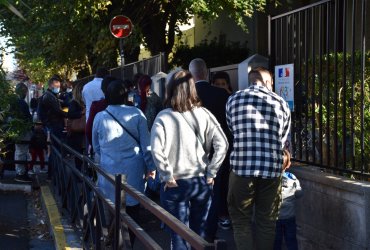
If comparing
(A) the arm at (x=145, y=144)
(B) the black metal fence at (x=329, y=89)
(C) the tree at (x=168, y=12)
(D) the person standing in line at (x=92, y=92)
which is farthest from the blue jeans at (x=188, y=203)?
(C) the tree at (x=168, y=12)

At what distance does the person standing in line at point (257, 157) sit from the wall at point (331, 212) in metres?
0.50

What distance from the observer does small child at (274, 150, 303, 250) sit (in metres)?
5.17

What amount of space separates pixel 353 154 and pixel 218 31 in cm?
1721

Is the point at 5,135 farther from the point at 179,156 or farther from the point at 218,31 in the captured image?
the point at 218,31

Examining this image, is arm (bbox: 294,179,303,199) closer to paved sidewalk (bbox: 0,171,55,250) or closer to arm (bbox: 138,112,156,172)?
arm (bbox: 138,112,156,172)

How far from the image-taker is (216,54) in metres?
19.2

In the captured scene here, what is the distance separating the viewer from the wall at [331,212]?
4.76 m

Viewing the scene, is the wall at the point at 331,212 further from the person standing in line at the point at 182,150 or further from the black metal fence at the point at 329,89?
the person standing in line at the point at 182,150

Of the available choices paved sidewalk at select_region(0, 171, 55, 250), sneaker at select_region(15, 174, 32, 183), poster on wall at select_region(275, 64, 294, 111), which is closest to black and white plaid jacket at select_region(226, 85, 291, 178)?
poster on wall at select_region(275, 64, 294, 111)

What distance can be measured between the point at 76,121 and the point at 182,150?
5334mm

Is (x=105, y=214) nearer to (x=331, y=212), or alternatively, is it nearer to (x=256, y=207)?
(x=256, y=207)

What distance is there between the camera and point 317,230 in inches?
215

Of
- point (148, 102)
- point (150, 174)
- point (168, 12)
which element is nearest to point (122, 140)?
point (150, 174)

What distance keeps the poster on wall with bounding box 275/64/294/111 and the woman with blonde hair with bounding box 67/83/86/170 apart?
421cm
